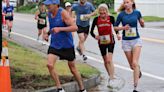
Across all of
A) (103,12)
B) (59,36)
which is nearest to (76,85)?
(59,36)

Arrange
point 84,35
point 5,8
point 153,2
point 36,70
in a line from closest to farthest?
point 36,70
point 84,35
point 5,8
point 153,2

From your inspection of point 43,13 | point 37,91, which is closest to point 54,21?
point 37,91

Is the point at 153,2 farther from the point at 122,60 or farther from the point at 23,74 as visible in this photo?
the point at 23,74

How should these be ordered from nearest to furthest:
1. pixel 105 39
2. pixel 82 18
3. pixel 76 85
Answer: pixel 76 85
pixel 105 39
pixel 82 18

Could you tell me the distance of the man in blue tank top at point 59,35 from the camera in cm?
959

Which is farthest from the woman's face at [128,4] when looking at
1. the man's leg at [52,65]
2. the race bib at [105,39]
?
the man's leg at [52,65]

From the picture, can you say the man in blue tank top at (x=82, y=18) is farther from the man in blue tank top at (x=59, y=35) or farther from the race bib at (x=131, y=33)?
the man in blue tank top at (x=59, y=35)

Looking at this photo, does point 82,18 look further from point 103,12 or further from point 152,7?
point 152,7

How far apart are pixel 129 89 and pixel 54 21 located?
8.22 ft

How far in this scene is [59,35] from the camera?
9797mm

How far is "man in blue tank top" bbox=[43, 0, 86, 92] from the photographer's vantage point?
959 cm

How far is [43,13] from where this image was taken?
810 inches

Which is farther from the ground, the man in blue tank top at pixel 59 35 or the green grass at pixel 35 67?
the man in blue tank top at pixel 59 35

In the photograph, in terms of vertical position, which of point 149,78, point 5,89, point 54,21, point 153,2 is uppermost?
Answer: point 54,21
